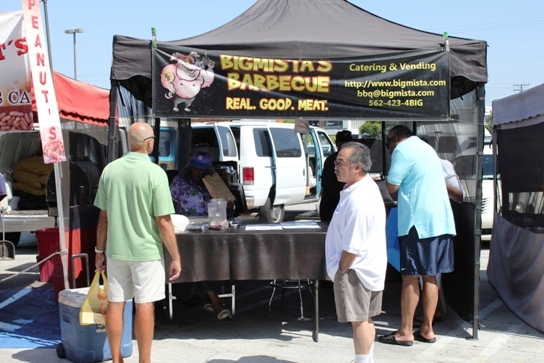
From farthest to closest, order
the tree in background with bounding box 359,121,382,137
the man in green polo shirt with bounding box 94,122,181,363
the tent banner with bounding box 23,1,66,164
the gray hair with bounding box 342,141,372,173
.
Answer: the tree in background with bounding box 359,121,382,137, the tent banner with bounding box 23,1,66,164, the man in green polo shirt with bounding box 94,122,181,363, the gray hair with bounding box 342,141,372,173

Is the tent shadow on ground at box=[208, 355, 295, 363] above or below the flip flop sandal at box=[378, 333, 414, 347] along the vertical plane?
below

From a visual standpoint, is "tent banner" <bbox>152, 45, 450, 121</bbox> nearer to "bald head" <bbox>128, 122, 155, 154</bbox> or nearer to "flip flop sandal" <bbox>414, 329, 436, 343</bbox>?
"bald head" <bbox>128, 122, 155, 154</bbox>

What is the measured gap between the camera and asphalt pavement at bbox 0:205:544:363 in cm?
587

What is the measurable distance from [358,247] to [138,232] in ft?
5.06

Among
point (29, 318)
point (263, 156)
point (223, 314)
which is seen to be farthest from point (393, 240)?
point (263, 156)

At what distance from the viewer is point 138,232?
5039 millimetres

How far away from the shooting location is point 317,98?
20.8 ft

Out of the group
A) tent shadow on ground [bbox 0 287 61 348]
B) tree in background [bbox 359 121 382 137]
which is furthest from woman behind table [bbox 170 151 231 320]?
tree in background [bbox 359 121 382 137]

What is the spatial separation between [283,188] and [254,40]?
9.05 meters

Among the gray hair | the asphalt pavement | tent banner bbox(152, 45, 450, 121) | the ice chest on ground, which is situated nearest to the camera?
the gray hair

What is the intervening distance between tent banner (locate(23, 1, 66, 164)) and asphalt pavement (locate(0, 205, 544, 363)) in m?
1.71

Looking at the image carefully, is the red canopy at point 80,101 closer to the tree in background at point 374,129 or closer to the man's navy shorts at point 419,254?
the tree in background at point 374,129

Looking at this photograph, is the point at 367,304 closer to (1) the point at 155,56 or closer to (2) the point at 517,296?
(1) the point at 155,56

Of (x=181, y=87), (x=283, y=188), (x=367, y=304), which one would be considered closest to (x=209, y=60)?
(x=181, y=87)
